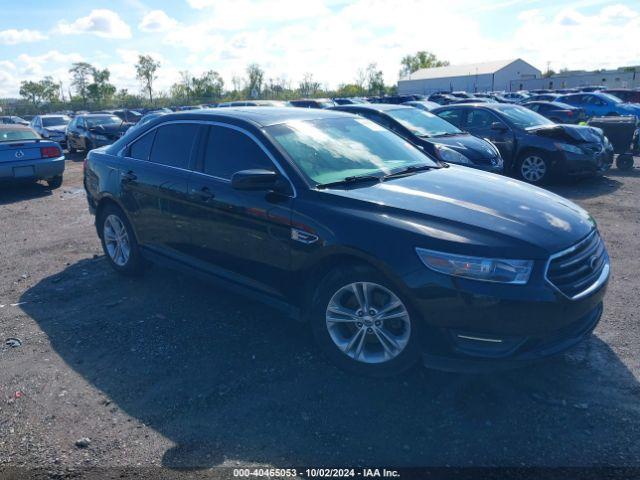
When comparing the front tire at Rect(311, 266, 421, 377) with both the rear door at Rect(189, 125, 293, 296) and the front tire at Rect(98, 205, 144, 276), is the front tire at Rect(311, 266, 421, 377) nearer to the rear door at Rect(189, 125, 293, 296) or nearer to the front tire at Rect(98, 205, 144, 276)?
the rear door at Rect(189, 125, 293, 296)

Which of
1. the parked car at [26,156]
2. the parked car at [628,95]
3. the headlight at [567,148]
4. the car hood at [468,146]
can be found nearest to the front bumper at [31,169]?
the parked car at [26,156]

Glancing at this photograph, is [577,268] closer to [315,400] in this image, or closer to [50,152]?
[315,400]

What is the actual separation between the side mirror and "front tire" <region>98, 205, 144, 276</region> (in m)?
2.24

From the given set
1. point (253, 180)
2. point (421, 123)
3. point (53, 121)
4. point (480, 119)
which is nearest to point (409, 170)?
point (253, 180)

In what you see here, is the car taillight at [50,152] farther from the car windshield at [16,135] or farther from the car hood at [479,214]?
the car hood at [479,214]

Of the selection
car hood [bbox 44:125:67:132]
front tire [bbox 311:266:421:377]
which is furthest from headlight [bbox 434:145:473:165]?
car hood [bbox 44:125:67:132]

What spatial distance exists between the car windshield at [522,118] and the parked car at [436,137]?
1.74 meters

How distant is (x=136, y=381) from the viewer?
3768mm

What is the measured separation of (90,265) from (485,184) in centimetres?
471

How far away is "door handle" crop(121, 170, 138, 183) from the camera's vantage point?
5305 millimetres

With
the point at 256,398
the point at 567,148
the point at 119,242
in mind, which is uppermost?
the point at 567,148

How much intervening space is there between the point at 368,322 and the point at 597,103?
2405 cm

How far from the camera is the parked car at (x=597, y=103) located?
22250 millimetres

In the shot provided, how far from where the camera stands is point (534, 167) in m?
10.6
